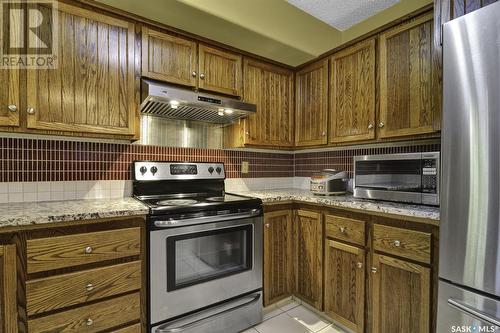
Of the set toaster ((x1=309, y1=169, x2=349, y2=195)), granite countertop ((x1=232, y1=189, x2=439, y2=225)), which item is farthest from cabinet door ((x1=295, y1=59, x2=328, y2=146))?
granite countertop ((x1=232, y1=189, x2=439, y2=225))

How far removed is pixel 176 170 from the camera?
2039 millimetres

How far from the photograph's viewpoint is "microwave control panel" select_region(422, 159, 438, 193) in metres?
1.47

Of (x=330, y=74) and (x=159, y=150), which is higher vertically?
(x=330, y=74)

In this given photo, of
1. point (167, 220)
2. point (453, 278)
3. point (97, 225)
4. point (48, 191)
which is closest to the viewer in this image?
point (453, 278)

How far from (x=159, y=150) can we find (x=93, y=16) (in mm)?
957

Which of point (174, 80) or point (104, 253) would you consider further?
point (174, 80)

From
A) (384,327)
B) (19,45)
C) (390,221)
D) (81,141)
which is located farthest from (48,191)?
(384,327)

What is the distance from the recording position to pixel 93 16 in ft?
5.02

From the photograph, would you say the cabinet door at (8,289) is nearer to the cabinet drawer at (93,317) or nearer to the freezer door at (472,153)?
the cabinet drawer at (93,317)

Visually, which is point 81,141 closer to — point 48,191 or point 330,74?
point 48,191

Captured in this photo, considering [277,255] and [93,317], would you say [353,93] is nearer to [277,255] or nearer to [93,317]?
[277,255]

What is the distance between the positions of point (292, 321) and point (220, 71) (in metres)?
1.99

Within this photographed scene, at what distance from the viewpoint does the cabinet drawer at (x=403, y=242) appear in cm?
131

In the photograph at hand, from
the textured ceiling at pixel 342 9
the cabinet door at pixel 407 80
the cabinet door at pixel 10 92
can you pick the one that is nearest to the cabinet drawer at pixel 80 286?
the cabinet door at pixel 10 92
